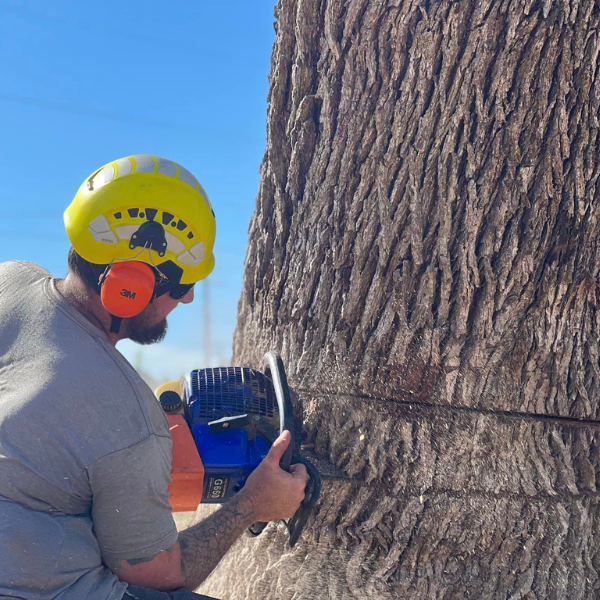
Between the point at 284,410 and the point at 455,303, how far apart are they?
762 millimetres

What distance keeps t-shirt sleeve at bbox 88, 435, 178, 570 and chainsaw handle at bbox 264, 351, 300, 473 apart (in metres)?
0.49

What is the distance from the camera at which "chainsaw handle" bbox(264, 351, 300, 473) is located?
2.38 m

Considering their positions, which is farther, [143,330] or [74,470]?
[143,330]

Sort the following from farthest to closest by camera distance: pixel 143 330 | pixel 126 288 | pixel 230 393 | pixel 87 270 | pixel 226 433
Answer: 1. pixel 230 393
2. pixel 226 433
3. pixel 143 330
4. pixel 87 270
5. pixel 126 288

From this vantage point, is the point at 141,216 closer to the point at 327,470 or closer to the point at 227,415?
the point at 227,415

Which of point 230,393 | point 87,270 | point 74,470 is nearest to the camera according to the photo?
point 74,470

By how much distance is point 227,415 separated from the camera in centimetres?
258

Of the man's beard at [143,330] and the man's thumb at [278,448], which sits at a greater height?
the man's beard at [143,330]

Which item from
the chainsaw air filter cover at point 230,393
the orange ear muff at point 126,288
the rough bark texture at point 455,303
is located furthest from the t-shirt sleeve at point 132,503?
the rough bark texture at point 455,303

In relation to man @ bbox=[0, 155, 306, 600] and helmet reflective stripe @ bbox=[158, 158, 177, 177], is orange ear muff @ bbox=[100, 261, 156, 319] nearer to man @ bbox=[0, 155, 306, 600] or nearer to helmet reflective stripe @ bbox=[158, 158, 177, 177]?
man @ bbox=[0, 155, 306, 600]

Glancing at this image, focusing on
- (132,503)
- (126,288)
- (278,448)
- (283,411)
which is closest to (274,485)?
(278,448)

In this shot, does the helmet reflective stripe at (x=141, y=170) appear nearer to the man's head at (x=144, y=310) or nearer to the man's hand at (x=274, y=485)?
the man's head at (x=144, y=310)

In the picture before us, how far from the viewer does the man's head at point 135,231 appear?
2.14 metres

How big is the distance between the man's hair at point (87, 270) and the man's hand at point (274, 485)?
824 millimetres
